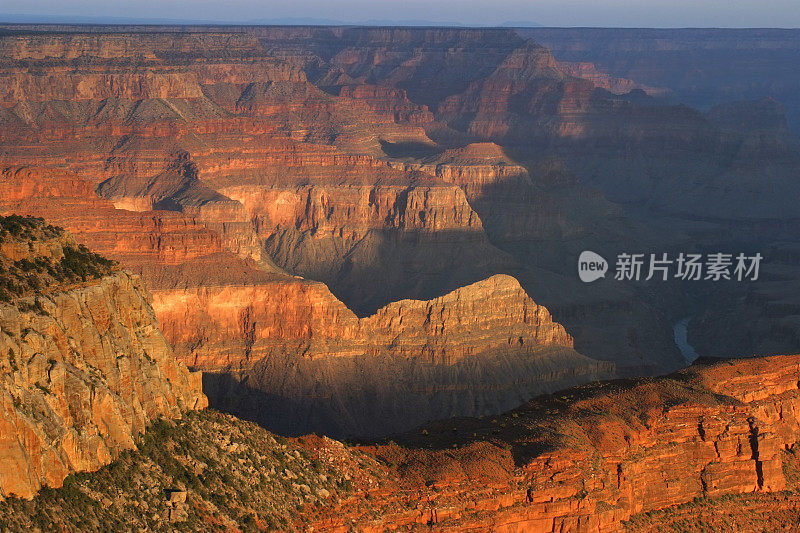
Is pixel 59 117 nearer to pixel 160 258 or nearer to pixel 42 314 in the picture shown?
pixel 160 258

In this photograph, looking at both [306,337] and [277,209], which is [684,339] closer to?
[277,209]

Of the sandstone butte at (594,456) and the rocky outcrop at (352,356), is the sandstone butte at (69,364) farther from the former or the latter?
the rocky outcrop at (352,356)
